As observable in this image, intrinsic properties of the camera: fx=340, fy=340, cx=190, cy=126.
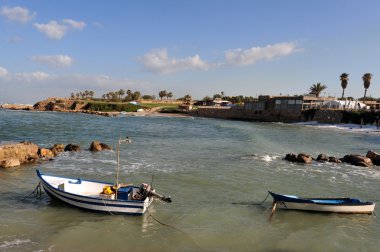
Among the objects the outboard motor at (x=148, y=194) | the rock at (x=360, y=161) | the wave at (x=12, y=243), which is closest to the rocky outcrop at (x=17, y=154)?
the wave at (x=12, y=243)

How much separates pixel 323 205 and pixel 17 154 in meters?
26.5

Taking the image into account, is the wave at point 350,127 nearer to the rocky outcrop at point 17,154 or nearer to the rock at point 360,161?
the rock at point 360,161

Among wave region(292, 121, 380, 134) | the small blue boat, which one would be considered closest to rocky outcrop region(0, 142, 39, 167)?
the small blue boat

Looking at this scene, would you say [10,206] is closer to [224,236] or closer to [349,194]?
[224,236]

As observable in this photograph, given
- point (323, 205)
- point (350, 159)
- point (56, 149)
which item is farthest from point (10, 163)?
point (350, 159)

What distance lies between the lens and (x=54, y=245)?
14914 mm

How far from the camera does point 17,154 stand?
31.4 m

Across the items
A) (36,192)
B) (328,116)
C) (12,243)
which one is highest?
(328,116)

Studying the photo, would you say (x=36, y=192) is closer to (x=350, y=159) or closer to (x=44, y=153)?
(x=44, y=153)


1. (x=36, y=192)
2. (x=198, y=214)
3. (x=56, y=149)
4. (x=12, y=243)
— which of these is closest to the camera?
(x=12, y=243)

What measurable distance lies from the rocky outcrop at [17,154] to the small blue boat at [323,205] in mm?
22300

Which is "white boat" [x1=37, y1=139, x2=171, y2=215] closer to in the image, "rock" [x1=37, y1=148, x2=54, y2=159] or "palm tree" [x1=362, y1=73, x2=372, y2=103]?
"rock" [x1=37, y1=148, x2=54, y2=159]

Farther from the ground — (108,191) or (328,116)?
(328,116)

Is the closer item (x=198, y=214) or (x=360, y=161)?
(x=198, y=214)
